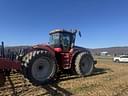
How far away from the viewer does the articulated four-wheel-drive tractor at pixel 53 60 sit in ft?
34.5

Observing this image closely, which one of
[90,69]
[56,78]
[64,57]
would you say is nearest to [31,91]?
[56,78]

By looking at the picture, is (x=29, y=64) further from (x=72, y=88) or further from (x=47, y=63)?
(x=72, y=88)

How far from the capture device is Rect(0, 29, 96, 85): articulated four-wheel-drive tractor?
10508mm

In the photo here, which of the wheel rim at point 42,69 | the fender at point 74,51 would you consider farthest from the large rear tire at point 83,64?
the wheel rim at point 42,69

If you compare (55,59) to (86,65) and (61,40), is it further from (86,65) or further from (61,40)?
(86,65)

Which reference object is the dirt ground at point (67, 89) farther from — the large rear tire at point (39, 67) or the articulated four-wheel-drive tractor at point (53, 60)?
the articulated four-wheel-drive tractor at point (53, 60)

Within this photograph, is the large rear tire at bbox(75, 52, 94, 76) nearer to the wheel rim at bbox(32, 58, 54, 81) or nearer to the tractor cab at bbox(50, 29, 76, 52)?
the tractor cab at bbox(50, 29, 76, 52)

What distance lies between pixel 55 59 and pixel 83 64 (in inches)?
118

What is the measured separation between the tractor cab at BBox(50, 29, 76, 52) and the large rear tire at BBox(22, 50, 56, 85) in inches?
76.1

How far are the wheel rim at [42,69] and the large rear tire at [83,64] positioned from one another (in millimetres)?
2387

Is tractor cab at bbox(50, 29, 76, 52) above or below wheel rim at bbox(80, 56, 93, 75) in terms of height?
above

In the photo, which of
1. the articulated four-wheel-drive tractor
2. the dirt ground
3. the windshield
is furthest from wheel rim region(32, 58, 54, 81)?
the windshield

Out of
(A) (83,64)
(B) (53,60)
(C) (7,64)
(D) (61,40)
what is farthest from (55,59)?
(C) (7,64)

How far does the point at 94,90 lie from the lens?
9898 mm
